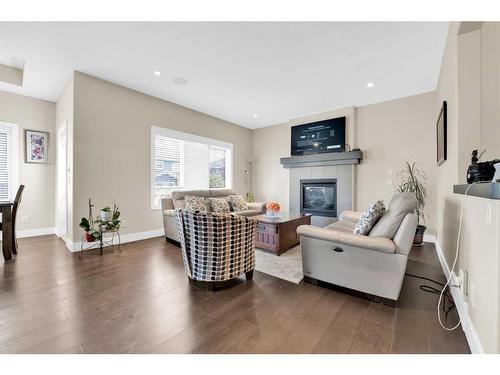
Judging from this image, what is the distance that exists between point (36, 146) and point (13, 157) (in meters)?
0.39

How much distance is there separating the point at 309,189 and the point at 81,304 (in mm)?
4610

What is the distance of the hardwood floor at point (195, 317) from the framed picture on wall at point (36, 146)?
2.53 meters

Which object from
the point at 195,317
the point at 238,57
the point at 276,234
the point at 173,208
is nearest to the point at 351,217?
the point at 276,234

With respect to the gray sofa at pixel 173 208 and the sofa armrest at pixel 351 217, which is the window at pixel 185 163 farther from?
the sofa armrest at pixel 351 217

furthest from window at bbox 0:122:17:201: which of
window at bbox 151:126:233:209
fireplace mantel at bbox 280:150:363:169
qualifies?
fireplace mantel at bbox 280:150:363:169

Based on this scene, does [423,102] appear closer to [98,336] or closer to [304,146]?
[304,146]

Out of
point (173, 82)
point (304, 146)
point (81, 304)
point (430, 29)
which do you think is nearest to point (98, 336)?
point (81, 304)

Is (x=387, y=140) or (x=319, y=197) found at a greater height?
(x=387, y=140)

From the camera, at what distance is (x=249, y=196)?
5887 millimetres

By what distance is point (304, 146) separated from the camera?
530 centimetres

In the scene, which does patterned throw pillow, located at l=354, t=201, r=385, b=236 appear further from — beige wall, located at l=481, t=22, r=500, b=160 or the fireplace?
the fireplace

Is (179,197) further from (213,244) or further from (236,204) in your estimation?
(213,244)

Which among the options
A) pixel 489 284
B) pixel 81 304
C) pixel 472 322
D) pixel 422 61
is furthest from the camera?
pixel 422 61

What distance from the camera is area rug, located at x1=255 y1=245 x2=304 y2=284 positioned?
2.44m
